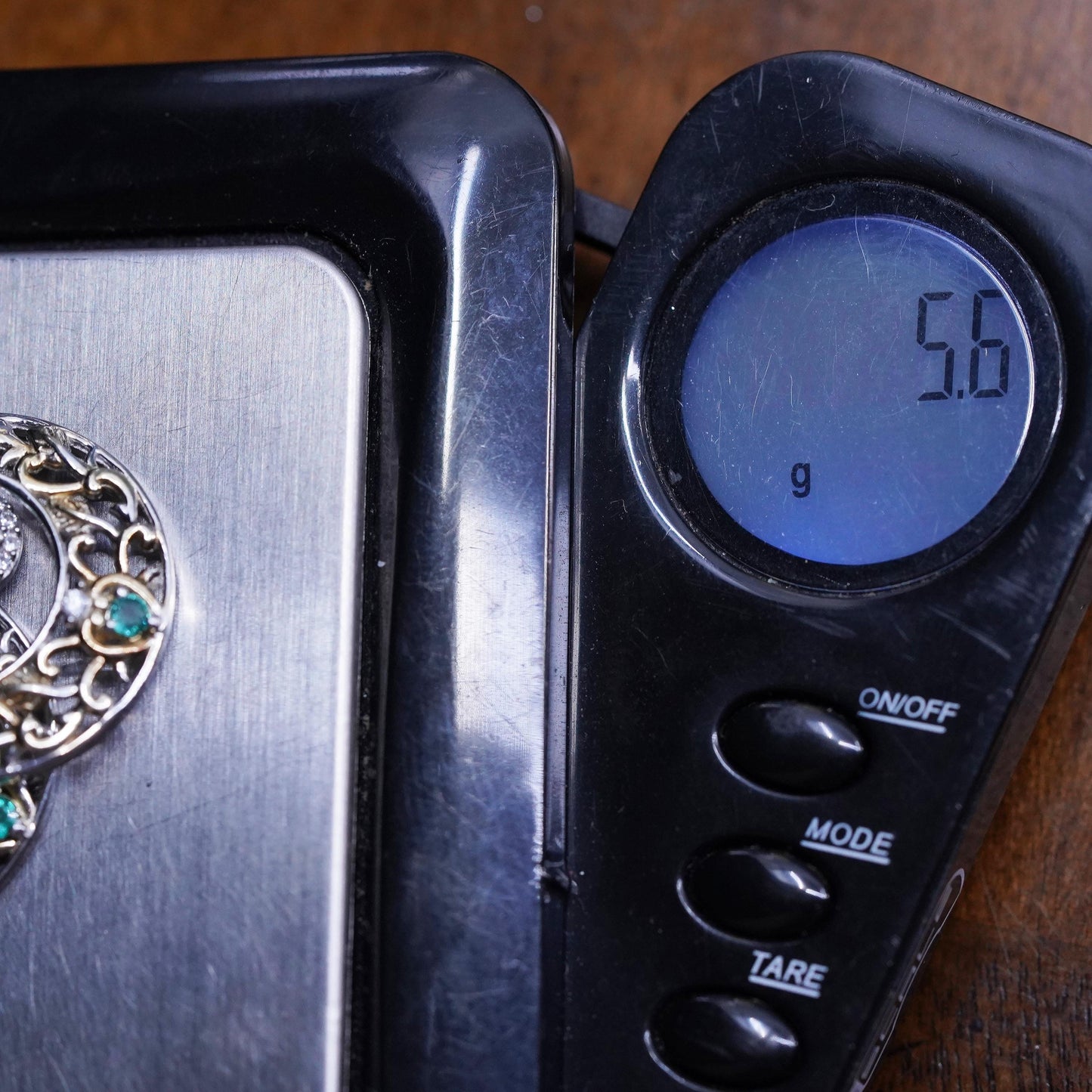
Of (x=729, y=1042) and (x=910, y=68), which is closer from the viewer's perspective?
(x=729, y=1042)

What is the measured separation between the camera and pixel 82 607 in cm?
30

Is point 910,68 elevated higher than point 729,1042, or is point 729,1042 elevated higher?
point 910,68

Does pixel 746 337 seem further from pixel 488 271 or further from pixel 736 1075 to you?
pixel 736 1075

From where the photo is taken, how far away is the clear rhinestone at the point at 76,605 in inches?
11.9

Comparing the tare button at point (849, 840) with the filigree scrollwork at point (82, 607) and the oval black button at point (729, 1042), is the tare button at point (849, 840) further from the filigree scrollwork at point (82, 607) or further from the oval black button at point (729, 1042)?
the filigree scrollwork at point (82, 607)

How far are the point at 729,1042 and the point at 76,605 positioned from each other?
0.68ft

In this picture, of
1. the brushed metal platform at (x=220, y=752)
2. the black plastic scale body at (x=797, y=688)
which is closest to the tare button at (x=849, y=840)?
the black plastic scale body at (x=797, y=688)

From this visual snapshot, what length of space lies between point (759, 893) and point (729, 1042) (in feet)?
0.13

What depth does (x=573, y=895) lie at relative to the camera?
31 cm

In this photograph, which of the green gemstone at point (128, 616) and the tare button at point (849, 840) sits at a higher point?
the green gemstone at point (128, 616)

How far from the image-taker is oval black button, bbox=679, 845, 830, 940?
289 millimetres

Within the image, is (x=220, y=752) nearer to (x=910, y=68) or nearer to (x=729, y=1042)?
(x=729, y=1042)

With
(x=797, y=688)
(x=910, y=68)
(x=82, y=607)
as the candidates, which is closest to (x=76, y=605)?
(x=82, y=607)

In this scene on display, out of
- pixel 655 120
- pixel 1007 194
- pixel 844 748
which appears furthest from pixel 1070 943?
pixel 655 120
